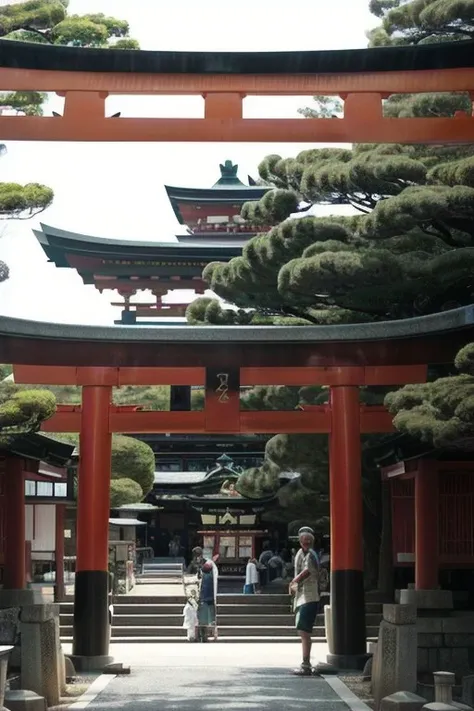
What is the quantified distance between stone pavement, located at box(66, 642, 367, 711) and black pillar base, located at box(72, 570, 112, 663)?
0.60 meters

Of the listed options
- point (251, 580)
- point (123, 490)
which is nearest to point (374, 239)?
point (251, 580)

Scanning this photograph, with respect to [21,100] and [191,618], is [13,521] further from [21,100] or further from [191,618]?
[21,100]

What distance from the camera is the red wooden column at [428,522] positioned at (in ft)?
61.1

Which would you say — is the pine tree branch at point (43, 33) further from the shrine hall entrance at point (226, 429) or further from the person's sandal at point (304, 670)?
the person's sandal at point (304, 670)

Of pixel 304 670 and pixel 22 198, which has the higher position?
pixel 22 198

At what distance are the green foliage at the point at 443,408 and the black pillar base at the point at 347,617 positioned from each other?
10.9 ft

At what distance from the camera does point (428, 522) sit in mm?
18734

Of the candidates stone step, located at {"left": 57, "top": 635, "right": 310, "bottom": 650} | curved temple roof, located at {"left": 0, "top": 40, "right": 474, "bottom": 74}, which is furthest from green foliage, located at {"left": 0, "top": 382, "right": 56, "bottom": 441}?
stone step, located at {"left": 57, "top": 635, "right": 310, "bottom": 650}

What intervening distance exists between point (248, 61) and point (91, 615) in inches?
306

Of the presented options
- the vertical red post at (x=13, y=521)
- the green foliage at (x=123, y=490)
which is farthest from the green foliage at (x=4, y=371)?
the vertical red post at (x=13, y=521)

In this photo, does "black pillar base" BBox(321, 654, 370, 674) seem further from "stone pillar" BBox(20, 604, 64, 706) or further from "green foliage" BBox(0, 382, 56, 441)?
"green foliage" BBox(0, 382, 56, 441)

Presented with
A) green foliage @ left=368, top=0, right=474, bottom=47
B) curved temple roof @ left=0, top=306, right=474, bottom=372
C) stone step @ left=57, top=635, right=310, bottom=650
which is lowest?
stone step @ left=57, top=635, right=310, bottom=650

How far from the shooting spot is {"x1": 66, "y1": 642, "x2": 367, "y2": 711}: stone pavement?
1331 centimetres

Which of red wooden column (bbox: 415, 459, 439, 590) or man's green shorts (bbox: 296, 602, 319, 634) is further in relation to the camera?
red wooden column (bbox: 415, 459, 439, 590)
